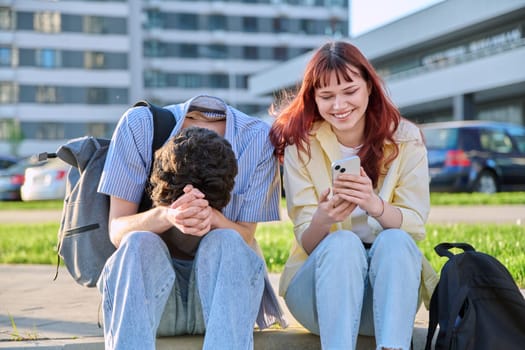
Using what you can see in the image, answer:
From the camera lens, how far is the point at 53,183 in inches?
755

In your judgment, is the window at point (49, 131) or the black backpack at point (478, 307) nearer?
the black backpack at point (478, 307)

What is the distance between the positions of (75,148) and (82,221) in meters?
0.35

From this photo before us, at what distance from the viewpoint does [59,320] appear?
4.21m

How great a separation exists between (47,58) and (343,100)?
2444 inches

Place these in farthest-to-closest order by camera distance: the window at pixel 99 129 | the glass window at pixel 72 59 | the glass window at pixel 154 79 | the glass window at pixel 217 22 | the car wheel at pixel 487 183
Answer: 1. the glass window at pixel 217 22
2. the glass window at pixel 154 79
3. the window at pixel 99 129
4. the glass window at pixel 72 59
5. the car wheel at pixel 487 183

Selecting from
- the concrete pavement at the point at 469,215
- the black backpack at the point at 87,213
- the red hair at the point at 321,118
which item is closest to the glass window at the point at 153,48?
the concrete pavement at the point at 469,215

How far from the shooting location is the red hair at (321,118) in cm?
367

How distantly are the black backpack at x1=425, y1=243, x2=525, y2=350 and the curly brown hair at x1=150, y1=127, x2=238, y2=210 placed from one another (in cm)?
103

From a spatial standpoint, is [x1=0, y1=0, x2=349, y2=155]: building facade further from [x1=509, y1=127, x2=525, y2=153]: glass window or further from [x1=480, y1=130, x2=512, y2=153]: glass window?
[x1=480, y1=130, x2=512, y2=153]: glass window

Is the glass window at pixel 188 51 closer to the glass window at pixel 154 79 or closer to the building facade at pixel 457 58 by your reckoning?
the glass window at pixel 154 79

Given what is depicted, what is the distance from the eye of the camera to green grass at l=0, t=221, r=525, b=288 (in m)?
5.45

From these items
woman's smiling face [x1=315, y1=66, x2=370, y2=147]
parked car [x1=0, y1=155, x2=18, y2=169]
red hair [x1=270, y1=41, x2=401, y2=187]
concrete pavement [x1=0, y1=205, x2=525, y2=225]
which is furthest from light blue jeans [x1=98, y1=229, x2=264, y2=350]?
parked car [x1=0, y1=155, x2=18, y2=169]

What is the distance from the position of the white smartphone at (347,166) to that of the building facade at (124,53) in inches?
2320

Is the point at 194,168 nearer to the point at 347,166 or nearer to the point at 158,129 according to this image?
the point at 158,129
